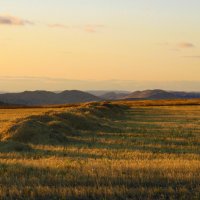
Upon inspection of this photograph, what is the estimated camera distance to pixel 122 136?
2722 centimetres

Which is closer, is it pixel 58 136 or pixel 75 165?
pixel 75 165

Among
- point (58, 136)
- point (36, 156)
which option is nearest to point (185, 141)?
point (58, 136)

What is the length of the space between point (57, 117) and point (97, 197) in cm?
2450

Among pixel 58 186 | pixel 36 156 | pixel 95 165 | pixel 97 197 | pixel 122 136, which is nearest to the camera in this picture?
pixel 97 197

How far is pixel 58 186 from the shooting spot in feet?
35.6

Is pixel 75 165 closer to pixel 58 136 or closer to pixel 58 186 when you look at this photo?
pixel 58 186

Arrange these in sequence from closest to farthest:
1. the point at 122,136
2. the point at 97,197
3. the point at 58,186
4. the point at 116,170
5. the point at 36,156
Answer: the point at 97,197, the point at 58,186, the point at 116,170, the point at 36,156, the point at 122,136

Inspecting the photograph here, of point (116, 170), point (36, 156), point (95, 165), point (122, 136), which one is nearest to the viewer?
point (116, 170)

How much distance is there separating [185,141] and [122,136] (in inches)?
165

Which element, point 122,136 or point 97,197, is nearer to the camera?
point 97,197

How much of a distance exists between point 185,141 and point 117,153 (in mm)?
6759

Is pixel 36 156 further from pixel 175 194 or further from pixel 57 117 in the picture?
pixel 57 117

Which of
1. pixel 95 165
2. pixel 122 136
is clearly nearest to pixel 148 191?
pixel 95 165

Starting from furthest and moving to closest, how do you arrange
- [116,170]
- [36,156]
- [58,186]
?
[36,156] → [116,170] → [58,186]
